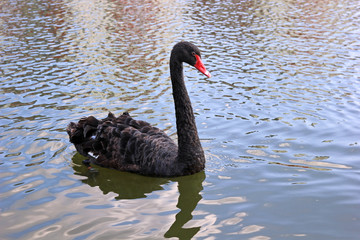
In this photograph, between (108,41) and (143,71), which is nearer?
(143,71)

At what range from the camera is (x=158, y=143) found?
222 inches

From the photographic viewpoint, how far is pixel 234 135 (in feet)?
22.2

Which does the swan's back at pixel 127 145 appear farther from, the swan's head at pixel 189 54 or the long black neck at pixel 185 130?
the swan's head at pixel 189 54

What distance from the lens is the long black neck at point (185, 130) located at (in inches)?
213

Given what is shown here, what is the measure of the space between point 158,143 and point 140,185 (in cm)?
58

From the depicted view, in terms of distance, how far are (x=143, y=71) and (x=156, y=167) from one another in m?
5.20

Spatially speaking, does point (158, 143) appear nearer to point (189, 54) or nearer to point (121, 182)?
point (121, 182)

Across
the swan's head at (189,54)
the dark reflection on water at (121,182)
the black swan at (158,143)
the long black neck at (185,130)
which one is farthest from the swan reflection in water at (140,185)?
the swan's head at (189,54)

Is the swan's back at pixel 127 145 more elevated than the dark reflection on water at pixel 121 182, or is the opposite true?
the swan's back at pixel 127 145

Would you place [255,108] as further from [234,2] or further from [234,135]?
[234,2]

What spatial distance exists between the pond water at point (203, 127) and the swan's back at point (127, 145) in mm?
194

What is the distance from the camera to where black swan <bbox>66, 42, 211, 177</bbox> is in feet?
17.9

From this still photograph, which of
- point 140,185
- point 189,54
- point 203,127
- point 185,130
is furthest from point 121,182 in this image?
point 203,127

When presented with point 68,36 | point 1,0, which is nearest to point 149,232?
point 68,36
